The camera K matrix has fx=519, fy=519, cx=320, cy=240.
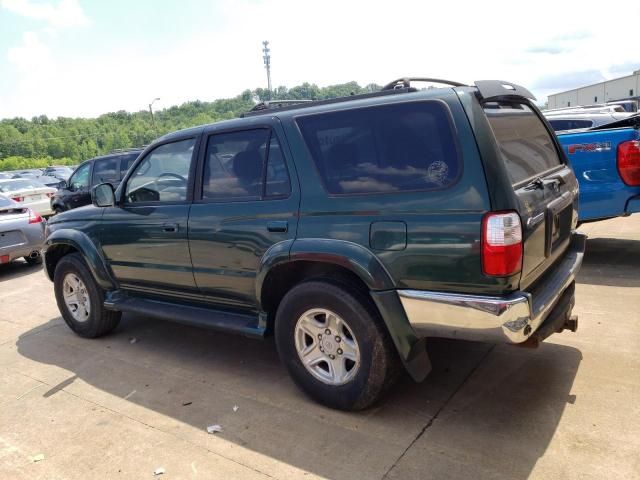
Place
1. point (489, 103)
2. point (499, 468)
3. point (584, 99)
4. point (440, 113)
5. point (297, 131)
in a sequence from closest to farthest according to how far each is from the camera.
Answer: point (499, 468) < point (440, 113) < point (489, 103) < point (297, 131) < point (584, 99)

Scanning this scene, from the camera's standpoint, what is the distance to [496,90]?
119 inches

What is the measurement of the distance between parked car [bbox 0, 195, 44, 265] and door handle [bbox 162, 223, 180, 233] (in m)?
5.47

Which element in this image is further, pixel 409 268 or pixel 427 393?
pixel 427 393

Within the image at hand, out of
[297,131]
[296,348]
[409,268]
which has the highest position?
[297,131]

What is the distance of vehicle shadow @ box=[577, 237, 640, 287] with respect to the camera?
5434 millimetres

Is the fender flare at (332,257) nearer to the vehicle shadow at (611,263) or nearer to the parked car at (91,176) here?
the vehicle shadow at (611,263)

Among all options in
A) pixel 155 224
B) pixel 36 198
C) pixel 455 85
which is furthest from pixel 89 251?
pixel 36 198

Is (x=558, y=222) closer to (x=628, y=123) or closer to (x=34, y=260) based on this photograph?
(x=628, y=123)

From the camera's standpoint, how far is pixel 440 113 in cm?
285

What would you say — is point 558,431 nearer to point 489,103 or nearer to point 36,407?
point 489,103

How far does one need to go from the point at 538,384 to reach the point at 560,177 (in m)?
1.40

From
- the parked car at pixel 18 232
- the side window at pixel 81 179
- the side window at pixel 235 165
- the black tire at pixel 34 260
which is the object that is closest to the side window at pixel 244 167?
the side window at pixel 235 165

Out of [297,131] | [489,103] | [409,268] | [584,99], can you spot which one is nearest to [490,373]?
[409,268]

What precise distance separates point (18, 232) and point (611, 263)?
8618 mm
